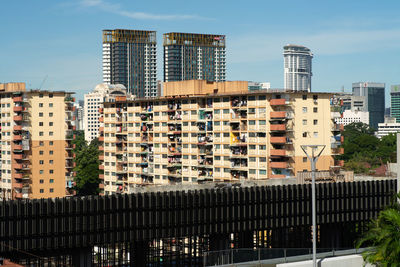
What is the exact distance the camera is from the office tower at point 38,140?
138125mm

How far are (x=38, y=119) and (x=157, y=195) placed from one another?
290 ft

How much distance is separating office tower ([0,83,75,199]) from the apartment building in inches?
490

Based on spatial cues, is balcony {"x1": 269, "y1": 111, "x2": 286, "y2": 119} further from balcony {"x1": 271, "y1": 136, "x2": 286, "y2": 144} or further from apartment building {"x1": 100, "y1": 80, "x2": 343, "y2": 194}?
balcony {"x1": 271, "y1": 136, "x2": 286, "y2": 144}

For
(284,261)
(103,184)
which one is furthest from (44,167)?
(284,261)

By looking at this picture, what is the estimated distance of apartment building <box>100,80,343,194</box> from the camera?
11331 centimetres

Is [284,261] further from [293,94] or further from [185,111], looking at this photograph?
[185,111]

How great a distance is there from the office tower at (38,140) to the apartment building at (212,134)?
12442 millimetres

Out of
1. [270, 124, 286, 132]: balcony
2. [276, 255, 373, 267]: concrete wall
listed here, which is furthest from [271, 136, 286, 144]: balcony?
[276, 255, 373, 267]: concrete wall

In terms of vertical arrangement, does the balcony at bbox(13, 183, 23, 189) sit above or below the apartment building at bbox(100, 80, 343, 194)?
below

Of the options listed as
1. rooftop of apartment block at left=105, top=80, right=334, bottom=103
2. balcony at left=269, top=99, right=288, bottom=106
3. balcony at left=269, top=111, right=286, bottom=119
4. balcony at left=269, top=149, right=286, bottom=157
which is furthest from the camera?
rooftop of apartment block at left=105, top=80, right=334, bottom=103

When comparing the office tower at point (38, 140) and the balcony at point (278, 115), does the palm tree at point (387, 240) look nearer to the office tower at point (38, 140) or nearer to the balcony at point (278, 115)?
the balcony at point (278, 115)

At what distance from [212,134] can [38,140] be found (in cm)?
4007

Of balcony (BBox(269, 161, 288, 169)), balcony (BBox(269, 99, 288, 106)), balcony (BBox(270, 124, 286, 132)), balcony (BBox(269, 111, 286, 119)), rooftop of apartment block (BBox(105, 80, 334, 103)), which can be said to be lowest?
balcony (BBox(269, 161, 288, 169))

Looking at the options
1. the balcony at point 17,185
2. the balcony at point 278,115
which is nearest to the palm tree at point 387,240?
the balcony at point 278,115
